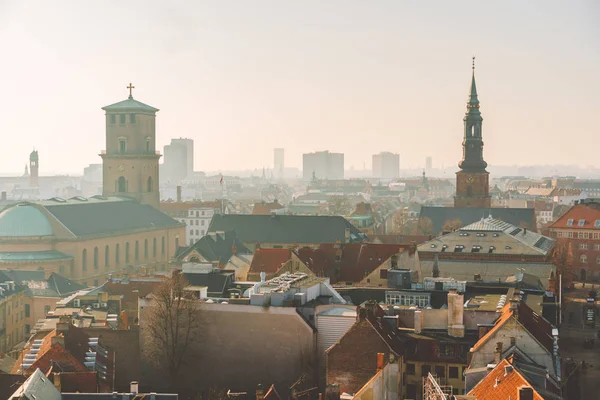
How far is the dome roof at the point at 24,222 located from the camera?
294 feet

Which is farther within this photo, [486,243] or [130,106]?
[130,106]

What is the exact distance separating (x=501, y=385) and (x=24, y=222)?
2593 inches

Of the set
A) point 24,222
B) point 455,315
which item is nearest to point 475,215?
point 24,222

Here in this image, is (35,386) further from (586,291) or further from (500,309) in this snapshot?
(586,291)

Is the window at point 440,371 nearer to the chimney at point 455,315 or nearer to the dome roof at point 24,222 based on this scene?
the chimney at point 455,315

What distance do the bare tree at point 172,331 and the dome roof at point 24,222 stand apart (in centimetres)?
4244

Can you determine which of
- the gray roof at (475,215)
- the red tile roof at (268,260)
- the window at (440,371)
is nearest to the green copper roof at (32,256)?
the red tile roof at (268,260)

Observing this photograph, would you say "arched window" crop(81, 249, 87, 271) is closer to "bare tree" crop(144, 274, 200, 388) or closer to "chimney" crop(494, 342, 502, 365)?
"bare tree" crop(144, 274, 200, 388)

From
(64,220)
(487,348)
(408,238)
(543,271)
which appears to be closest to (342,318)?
(487,348)

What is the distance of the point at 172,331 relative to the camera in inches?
1949

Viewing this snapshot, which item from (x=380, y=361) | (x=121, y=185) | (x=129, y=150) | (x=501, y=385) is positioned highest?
(x=129, y=150)

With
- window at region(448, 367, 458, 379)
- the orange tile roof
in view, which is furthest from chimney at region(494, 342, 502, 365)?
window at region(448, 367, 458, 379)

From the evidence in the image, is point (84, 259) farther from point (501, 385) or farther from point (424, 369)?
point (501, 385)

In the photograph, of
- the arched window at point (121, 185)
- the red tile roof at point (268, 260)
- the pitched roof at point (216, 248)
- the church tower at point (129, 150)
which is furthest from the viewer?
the arched window at point (121, 185)
